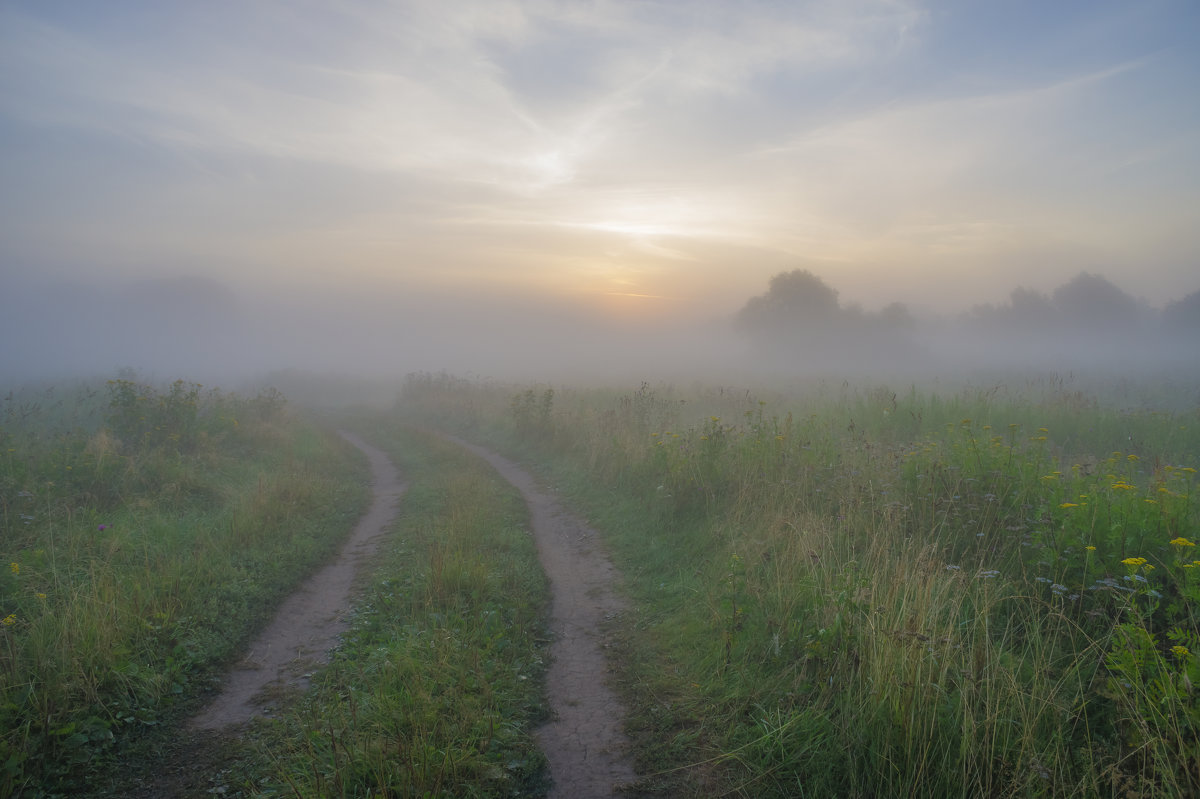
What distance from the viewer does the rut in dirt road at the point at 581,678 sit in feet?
13.4

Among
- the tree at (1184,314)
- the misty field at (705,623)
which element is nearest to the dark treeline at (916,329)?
the tree at (1184,314)

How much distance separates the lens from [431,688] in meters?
4.68

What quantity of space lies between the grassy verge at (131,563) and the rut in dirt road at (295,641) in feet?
0.77

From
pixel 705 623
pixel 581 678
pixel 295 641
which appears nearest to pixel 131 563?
pixel 295 641

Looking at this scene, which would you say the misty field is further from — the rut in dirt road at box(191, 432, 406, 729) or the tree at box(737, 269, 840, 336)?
the tree at box(737, 269, 840, 336)

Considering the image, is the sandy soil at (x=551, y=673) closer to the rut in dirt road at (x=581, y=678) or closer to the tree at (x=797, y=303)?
the rut in dirt road at (x=581, y=678)

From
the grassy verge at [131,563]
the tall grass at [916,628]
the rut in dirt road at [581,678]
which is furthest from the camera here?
the grassy verge at [131,563]

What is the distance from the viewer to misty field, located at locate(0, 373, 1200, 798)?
3549 millimetres

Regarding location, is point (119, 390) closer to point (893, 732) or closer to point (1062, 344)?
point (893, 732)

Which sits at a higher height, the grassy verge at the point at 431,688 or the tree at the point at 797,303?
the tree at the point at 797,303

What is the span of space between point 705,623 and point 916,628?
243cm

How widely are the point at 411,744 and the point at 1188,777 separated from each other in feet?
13.8

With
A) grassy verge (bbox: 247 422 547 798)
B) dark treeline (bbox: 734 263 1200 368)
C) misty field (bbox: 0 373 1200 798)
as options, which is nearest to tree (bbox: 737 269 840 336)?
dark treeline (bbox: 734 263 1200 368)

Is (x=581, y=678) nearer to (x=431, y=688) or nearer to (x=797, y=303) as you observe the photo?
(x=431, y=688)
